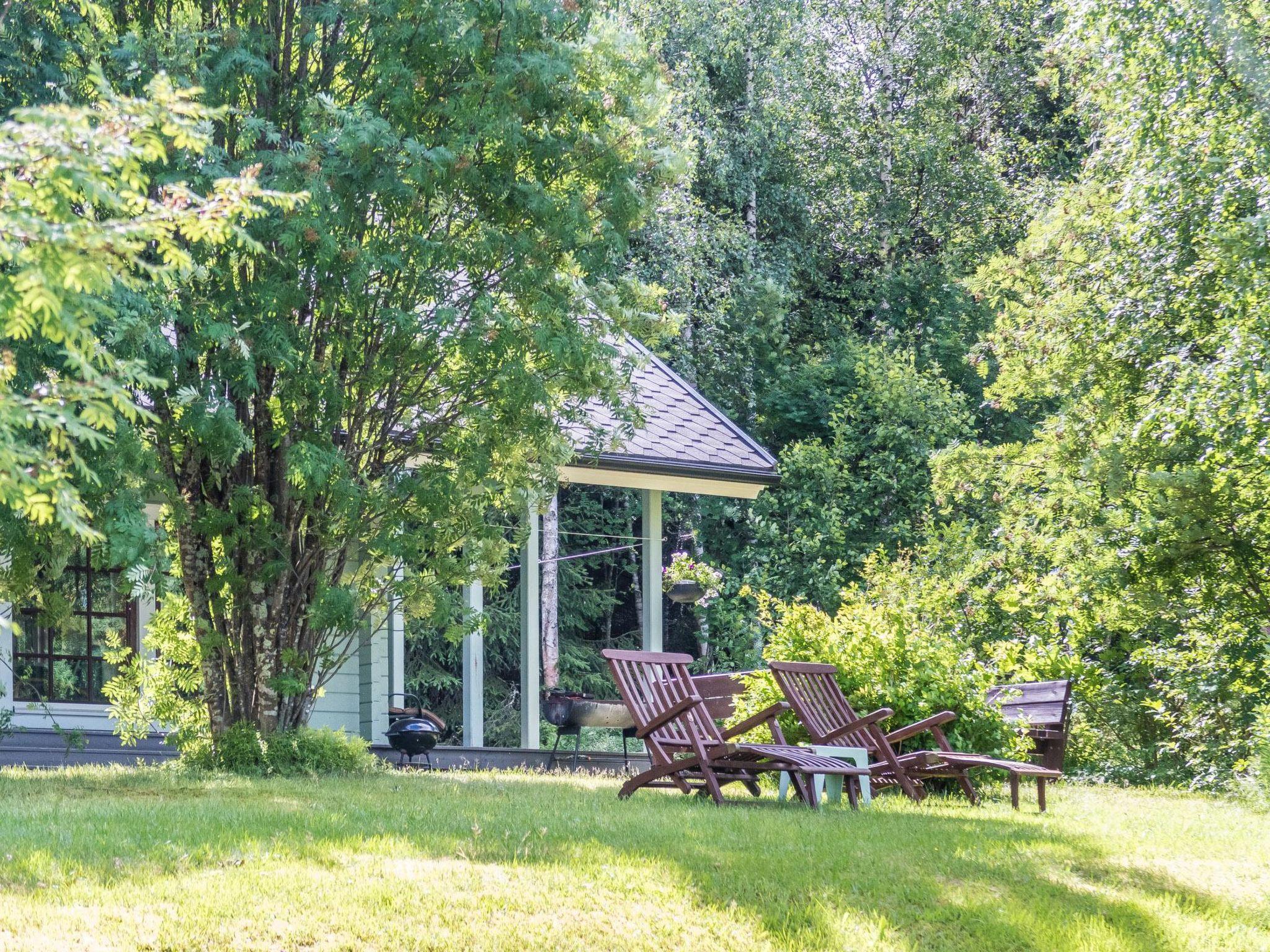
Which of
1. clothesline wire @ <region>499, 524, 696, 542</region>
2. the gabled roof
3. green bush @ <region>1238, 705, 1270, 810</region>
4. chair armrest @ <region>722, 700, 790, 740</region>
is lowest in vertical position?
green bush @ <region>1238, 705, 1270, 810</region>

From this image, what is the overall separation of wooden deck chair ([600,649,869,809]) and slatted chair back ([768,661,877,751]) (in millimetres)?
234

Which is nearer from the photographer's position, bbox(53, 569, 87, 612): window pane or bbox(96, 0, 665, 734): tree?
bbox(96, 0, 665, 734): tree

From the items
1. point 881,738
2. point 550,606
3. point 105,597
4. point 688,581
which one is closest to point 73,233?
point 881,738

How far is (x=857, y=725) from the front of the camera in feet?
30.8

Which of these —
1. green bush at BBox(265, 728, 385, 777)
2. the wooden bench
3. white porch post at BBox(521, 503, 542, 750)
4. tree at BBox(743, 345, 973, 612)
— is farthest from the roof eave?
tree at BBox(743, 345, 973, 612)

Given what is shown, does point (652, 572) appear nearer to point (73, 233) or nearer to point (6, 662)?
point (6, 662)

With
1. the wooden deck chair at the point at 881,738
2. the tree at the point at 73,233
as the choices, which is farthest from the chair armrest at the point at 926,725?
the tree at the point at 73,233

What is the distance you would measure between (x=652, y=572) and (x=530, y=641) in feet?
4.86

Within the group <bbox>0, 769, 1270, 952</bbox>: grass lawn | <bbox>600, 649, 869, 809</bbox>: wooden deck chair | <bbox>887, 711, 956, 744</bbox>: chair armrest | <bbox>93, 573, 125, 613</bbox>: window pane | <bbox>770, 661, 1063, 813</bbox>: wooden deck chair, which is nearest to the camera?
<bbox>0, 769, 1270, 952</bbox>: grass lawn

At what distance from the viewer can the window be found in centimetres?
1305

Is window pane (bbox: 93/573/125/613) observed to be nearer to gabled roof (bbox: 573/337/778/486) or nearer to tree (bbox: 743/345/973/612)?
gabled roof (bbox: 573/337/778/486)

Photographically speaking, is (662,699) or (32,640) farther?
(32,640)

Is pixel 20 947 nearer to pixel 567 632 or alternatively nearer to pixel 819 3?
pixel 567 632

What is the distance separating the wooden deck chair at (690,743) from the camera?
8.62 meters
